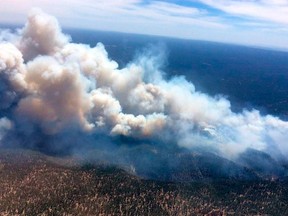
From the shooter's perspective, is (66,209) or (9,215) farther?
(66,209)

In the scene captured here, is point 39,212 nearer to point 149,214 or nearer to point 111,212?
point 111,212

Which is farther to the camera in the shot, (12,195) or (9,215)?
(12,195)

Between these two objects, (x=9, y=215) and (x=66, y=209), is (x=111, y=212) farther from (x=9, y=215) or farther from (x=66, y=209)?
(x=9, y=215)

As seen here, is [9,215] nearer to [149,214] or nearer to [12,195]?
[12,195]

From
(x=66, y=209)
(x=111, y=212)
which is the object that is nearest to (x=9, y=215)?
(x=66, y=209)

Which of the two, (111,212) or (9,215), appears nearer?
(9,215)

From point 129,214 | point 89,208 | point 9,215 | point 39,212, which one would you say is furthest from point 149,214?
point 9,215

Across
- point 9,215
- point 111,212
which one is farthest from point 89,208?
point 9,215
